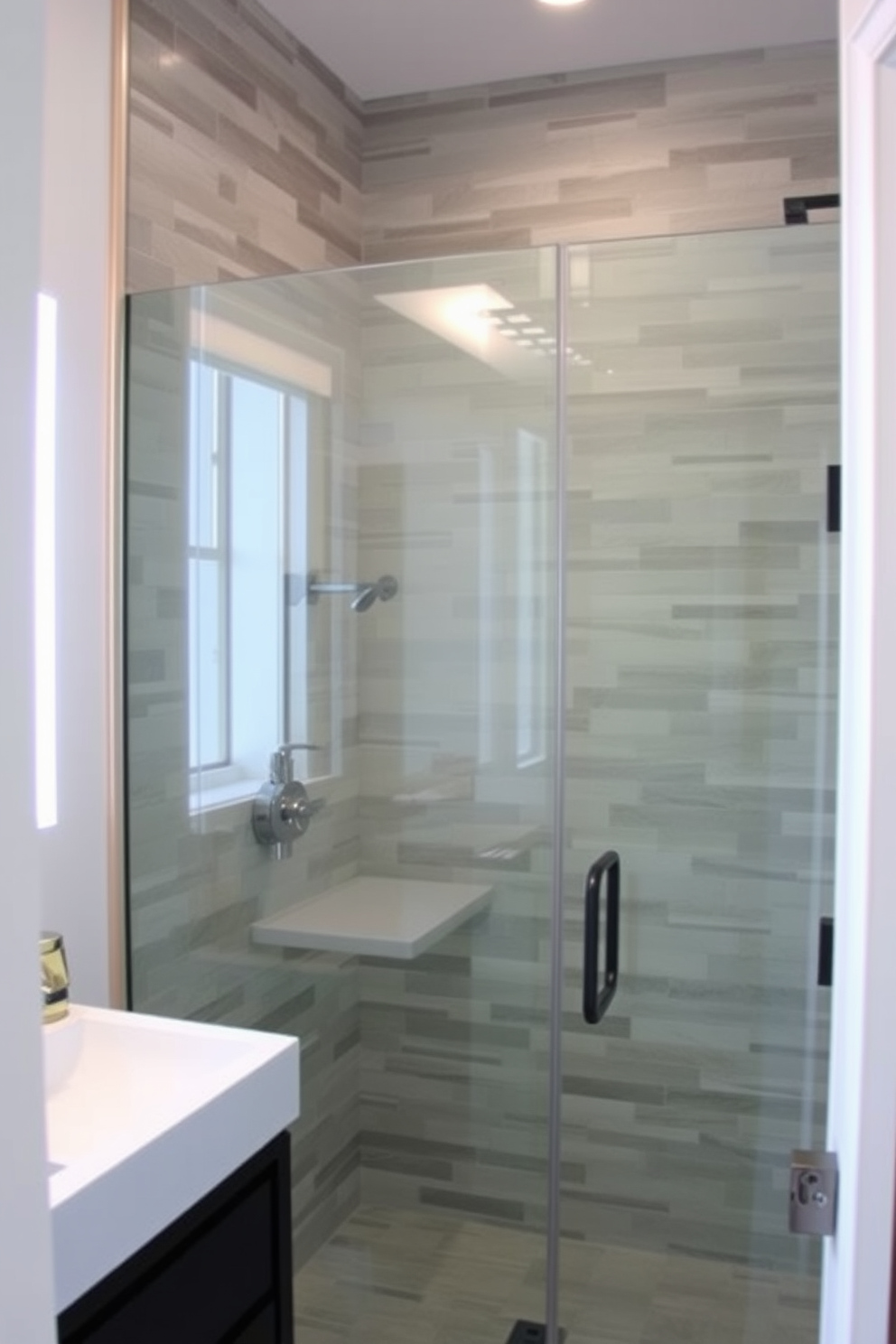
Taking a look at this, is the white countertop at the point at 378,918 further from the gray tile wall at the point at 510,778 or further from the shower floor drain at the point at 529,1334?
the shower floor drain at the point at 529,1334

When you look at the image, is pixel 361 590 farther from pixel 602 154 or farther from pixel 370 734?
pixel 602 154

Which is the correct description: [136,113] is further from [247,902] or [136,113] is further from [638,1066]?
[638,1066]

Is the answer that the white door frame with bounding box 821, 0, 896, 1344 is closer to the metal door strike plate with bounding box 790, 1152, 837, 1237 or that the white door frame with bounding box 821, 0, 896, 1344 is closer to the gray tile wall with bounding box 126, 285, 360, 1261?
the metal door strike plate with bounding box 790, 1152, 837, 1237

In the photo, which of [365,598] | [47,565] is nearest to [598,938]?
[365,598]

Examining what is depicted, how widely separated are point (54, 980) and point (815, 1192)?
114 centimetres

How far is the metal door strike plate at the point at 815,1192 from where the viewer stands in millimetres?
1128

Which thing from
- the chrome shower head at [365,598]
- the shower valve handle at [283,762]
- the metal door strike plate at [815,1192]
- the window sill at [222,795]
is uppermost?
the chrome shower head at [365,598]

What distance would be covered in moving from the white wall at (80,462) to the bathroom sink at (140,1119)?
1.09ft

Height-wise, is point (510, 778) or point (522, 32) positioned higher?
point (522, 32)

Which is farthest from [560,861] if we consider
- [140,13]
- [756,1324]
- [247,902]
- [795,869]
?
[140,13]

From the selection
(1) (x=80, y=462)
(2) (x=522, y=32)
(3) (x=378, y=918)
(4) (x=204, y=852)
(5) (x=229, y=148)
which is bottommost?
(3) (x=378, y=918)

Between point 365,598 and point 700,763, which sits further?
point 365,598

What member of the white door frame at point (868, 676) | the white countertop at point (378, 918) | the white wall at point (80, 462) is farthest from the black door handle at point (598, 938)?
the white door frame at point (868, 676)

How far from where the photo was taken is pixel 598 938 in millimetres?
2242
